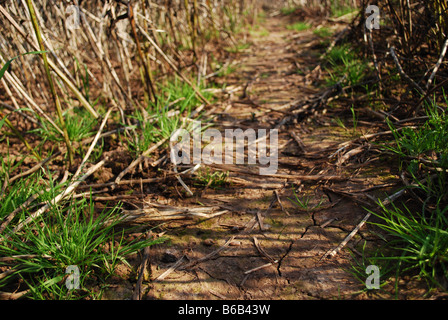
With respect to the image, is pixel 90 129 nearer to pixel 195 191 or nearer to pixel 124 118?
pixel 124 118

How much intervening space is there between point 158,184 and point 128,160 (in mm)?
365

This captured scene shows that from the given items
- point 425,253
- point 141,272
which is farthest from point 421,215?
point 141,272

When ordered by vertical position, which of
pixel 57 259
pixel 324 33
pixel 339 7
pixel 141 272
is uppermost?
pixel 339 7

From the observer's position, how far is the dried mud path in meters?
1.35

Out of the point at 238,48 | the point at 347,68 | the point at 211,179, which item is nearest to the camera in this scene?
the point at 211,179

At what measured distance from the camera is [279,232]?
1.61 meters

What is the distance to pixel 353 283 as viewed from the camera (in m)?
1.28

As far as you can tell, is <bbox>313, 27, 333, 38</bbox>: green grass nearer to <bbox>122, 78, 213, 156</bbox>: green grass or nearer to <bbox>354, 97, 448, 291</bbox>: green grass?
<bbox>122, 78, 213, 156</bbox>: green grass

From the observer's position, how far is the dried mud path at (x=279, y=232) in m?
1.35

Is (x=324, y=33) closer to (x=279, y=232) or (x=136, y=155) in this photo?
(x=136, y=155)

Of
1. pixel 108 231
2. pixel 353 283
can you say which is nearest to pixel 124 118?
pixel 108 231

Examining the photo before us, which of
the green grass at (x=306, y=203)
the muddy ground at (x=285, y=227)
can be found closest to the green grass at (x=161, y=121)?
the muddy ground at (x=285, y=227)

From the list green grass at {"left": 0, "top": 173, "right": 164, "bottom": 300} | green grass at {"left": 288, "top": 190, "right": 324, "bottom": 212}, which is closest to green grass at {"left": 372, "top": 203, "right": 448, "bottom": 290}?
green grass at {"left": 288, "top": 190, "right": 324, "bottom": 212}

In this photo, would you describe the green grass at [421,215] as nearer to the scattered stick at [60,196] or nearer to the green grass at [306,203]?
the green grass at [306,203]
